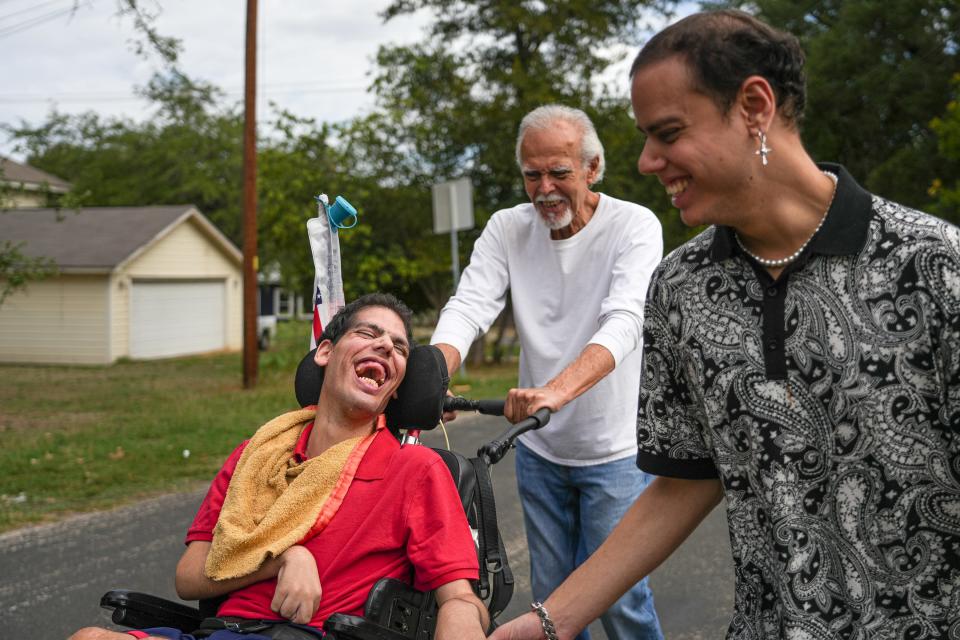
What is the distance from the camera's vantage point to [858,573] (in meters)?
1.60

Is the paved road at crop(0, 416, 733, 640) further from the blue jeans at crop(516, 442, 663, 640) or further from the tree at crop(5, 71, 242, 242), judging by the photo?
the tree at crop(5, 71, 242, 242)

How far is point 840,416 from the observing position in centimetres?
161

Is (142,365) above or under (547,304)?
under

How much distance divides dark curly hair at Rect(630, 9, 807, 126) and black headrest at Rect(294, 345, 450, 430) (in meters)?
1.66

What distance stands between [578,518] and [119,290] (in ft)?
81.2

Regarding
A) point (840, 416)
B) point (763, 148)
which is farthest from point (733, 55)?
point (840, 416)

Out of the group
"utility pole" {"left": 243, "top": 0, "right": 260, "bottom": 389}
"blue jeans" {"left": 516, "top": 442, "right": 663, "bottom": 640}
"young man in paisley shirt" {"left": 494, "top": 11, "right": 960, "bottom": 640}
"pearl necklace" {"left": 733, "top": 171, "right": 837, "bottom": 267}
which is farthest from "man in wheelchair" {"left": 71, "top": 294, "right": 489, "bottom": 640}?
"utility pole" {"left": 243, "top": 0, "right": 260, "bottom": 389}

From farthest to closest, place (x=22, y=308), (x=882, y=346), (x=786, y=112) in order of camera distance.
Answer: (x=22, y=308) < (x=786, y=112) < (x=882, y=346)

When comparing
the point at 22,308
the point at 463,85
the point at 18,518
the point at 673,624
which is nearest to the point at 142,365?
the point at 22,308

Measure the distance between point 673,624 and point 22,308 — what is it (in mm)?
25548

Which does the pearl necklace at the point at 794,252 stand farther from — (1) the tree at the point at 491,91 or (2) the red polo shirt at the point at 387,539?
(1) the tree at the point at 491,91

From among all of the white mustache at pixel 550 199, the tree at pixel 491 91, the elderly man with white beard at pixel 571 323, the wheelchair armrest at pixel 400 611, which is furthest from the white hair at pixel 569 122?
the tree at pixel 491 91

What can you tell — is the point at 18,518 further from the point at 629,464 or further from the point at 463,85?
the point at 463,85

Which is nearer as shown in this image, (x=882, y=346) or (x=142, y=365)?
(x=882, y=346)
